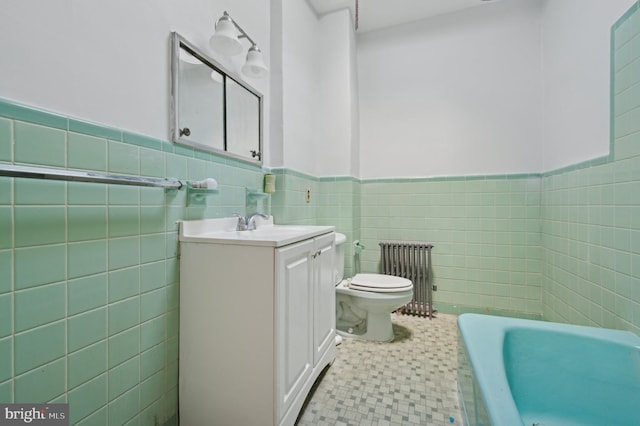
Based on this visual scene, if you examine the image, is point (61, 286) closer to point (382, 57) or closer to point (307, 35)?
point (307, 35)

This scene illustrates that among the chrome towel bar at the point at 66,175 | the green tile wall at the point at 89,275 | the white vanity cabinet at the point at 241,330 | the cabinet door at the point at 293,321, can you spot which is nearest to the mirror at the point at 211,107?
the green tile wall at the point at 89,275

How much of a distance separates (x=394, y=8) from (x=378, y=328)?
2.79 meters

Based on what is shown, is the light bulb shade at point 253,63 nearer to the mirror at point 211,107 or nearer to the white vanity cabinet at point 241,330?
the mirror at point 211,107

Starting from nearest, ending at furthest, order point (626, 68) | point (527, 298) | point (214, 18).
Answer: point (626, 68)
point (214, 18)
point (527, 298)

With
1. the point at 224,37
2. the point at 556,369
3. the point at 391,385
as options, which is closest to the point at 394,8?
the point at 224,37

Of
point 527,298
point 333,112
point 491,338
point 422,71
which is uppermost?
point 422,71

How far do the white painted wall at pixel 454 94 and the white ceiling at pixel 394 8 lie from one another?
7 cm

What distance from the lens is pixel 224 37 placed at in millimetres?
1241

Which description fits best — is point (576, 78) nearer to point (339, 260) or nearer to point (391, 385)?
point (339, 260)

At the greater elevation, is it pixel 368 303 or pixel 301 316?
pixel 301 316

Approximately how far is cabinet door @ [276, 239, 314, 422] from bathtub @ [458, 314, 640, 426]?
27.2 inches

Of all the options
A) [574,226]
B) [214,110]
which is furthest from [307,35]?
[574,226]

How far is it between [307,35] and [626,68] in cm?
211

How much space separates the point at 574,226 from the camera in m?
1.71
